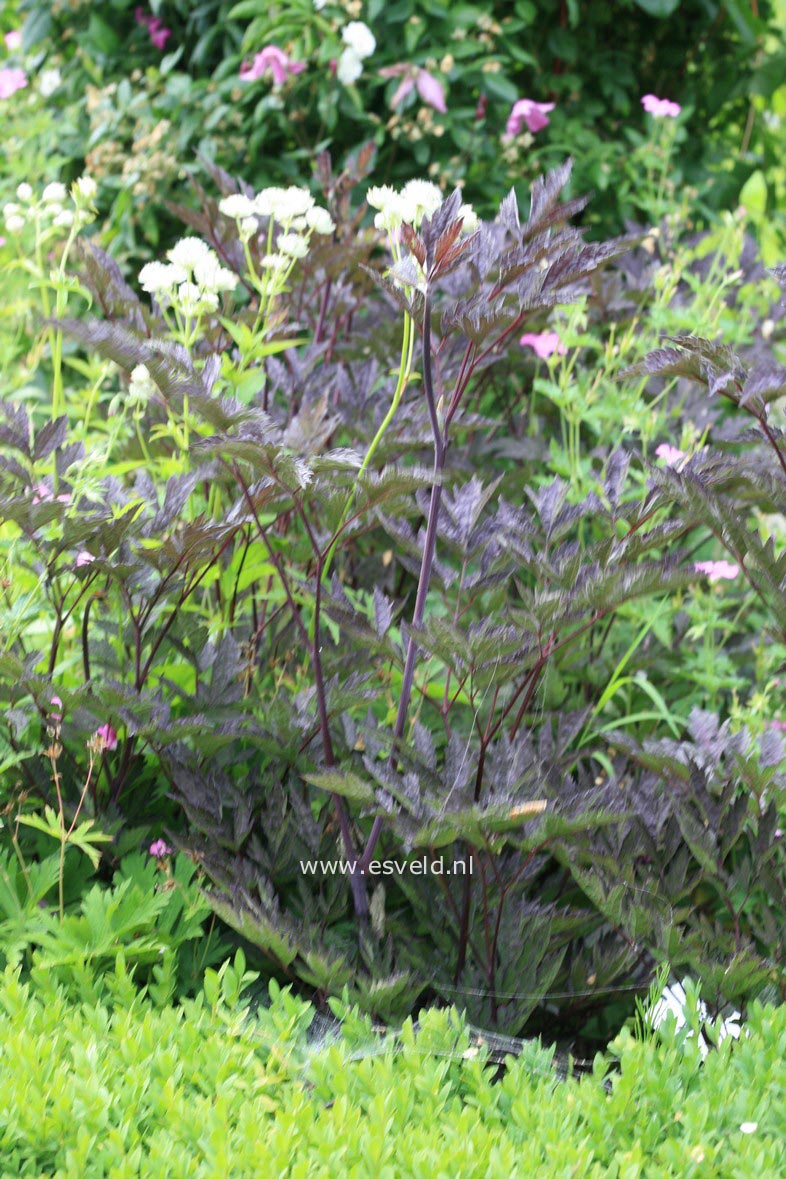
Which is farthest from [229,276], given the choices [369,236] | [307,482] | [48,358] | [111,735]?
[48,358]

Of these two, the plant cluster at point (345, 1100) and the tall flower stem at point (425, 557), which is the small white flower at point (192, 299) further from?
the plant cluster at point (345, 1100)

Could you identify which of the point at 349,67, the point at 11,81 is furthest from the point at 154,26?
the point at 349,67

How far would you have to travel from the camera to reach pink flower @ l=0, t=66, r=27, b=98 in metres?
4.32

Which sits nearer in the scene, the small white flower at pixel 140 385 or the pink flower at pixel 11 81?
the small white flower at pixel 140 385

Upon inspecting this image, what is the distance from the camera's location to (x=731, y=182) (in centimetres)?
428

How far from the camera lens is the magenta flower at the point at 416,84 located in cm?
356

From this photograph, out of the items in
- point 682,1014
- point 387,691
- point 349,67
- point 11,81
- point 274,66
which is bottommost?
point 682,1014

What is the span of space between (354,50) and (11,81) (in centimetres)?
150

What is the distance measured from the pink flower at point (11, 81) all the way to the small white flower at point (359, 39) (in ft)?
4.61

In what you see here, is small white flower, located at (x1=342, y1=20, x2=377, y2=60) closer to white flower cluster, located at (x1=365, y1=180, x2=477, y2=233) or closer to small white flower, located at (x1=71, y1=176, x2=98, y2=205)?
small white flower, located at (x1=71, y1=176, x2=98, y2=205)

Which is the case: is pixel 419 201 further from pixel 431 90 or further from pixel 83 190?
pixel 431 90

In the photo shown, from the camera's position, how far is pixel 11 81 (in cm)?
434

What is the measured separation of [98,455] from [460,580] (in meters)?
0.64

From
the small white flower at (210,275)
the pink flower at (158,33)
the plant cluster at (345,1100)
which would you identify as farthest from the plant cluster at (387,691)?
the pink flower at (158,33)
